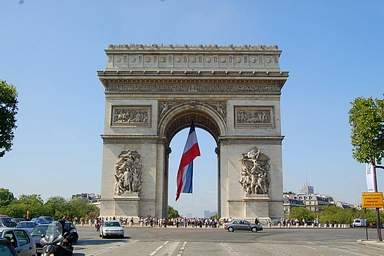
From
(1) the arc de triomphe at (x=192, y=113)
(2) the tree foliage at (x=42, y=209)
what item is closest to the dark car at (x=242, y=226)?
(1) the arc de triomphe at (x=192, y=113)

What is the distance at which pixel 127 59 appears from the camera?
47.8 meters

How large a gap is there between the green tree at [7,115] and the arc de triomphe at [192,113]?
1579cm

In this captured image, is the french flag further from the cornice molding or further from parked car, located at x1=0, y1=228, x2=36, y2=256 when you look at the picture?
parked car, located at x1=0, y1=228, x2=36, y2=256

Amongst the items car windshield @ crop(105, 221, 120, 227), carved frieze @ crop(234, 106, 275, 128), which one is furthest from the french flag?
car windshield @ crop(105, 221, 120, 227)

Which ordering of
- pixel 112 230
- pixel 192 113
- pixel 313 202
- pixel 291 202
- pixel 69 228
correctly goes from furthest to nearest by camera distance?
pixel 313 202
pixel 291 202
pixel 192 113
pixel 112 230
pixel 69 228

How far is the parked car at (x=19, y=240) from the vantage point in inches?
476

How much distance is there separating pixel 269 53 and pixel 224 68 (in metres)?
4.70

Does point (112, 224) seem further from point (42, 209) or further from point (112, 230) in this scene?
point (42, 209)

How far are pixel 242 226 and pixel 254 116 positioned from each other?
11550 mm

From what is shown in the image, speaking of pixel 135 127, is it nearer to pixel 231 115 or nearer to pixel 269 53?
pixel 231 115

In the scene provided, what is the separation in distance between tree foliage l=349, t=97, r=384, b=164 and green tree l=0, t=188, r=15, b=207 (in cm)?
9589

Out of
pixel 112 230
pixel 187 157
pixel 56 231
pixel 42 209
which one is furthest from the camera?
pixel 42 209

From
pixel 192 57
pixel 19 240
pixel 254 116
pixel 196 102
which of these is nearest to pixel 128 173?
pixel 196 102

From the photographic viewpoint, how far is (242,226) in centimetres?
4034
